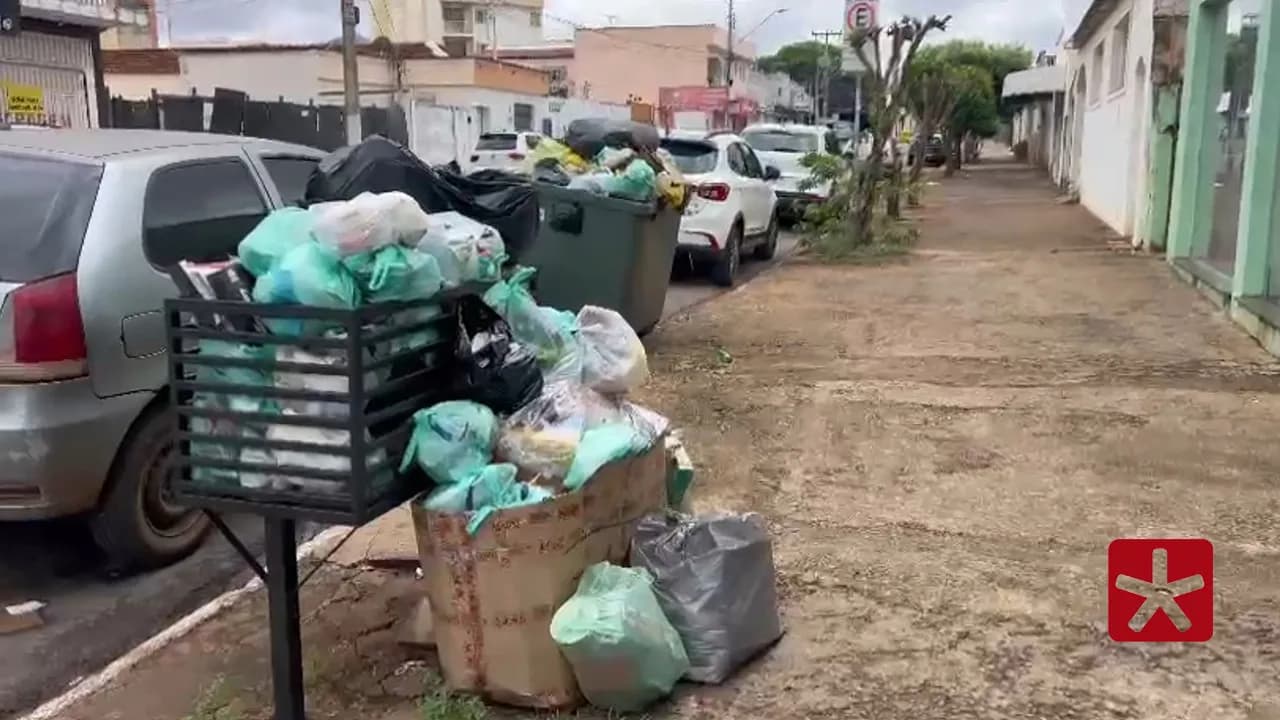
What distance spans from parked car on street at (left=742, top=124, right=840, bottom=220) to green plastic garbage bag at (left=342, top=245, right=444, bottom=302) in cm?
1458

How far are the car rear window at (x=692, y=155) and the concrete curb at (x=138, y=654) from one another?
29.0ft

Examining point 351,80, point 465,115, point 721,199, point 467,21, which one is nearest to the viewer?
point 721,199

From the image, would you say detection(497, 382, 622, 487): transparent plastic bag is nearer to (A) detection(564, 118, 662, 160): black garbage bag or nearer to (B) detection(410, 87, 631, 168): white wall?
(A) detection(564, 118, 662, 160): black garbage bag

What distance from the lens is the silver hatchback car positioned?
13.5 ft

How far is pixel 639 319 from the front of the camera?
334 inches

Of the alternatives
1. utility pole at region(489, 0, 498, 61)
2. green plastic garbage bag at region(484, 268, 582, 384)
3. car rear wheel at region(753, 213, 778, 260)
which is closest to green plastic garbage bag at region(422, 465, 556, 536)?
green plastic garbage bag at region(484, 268, 582, 384)

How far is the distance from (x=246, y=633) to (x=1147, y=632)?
9.95 ft

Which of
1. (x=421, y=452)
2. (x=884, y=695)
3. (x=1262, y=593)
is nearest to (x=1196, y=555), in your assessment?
(x=1262, y=593)

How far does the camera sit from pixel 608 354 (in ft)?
13.0

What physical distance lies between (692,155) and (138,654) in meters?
10.1

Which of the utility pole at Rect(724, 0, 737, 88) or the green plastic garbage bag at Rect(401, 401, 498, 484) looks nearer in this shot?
the green plastic garbage bag at Rect(401, 401, 498, 484)

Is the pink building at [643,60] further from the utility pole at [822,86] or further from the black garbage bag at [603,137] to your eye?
the black garbage bag at [603,137]

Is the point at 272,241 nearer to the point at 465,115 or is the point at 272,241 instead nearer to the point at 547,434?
the point at 547,434

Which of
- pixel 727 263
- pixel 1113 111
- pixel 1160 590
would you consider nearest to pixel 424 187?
pixel 1160 590
